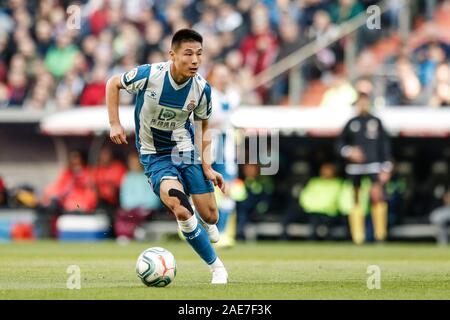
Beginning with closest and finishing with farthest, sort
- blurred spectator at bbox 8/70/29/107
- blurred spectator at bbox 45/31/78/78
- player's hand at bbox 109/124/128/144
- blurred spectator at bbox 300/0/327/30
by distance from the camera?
player's hand at bbox 109/124/128/144 < blurred spectator at bbox 300/0/327/30 < blurred spectator at bbox 8/70/29/107 < blurred spectator at bbox 45/31/78/78

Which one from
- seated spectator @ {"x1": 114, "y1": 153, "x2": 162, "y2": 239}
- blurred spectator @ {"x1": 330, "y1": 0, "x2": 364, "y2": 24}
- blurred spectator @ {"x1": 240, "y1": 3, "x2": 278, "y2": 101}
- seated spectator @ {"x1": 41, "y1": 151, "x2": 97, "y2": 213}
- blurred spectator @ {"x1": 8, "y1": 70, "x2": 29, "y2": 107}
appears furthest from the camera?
blurred spectator @ {"x1": 8, "y1": 70, "x2": 29, "y2": 107}

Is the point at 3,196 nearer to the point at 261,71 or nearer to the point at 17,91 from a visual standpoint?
the point at 17,91

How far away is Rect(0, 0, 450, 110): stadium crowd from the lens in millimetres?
20953

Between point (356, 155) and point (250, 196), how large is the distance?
8.33ft

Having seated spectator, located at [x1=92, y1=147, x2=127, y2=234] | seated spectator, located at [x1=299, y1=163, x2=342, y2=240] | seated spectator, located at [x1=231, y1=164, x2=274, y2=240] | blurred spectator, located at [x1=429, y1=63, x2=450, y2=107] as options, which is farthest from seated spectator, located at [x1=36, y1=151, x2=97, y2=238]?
blurred spectator, located at [x1=429, y1=63, x2=450, y2=107]

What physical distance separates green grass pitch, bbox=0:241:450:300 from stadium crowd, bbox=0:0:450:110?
354 centimetres

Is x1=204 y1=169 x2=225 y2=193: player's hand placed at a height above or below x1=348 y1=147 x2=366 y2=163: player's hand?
below

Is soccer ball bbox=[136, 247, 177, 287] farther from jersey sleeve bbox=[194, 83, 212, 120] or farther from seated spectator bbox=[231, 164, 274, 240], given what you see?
seated spectator bbox=[231, 164, 274, 240]

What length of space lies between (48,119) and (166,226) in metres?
3.02

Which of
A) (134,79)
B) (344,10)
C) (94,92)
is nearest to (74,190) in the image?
(94,92)

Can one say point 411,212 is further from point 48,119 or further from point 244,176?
point 48,119
